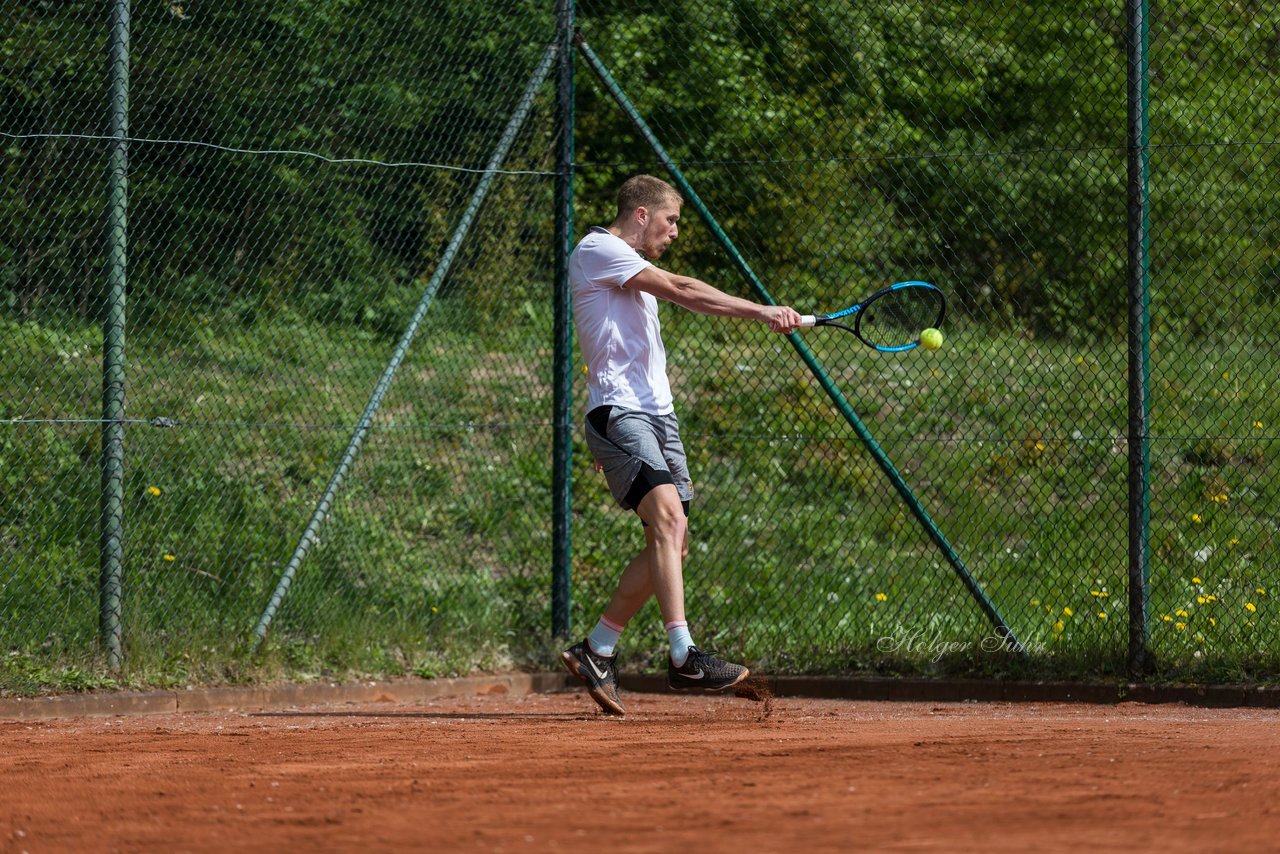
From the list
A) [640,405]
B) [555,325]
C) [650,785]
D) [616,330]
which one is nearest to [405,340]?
[555,325]

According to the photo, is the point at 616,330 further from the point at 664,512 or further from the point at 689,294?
the point at 664,512

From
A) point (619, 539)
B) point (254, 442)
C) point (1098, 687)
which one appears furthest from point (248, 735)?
point (1098, 687)

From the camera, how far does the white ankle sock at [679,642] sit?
6.07m

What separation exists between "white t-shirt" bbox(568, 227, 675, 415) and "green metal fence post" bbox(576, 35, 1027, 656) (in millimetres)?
1116

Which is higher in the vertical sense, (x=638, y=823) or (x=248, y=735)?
(x=638, y=823)

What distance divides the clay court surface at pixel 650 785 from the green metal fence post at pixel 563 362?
201 cm

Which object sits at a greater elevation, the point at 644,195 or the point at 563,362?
the point at 644,195

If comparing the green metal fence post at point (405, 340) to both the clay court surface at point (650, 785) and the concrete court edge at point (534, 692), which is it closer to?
the concrete court edge at point (534, 692)

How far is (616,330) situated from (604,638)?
1277 mm

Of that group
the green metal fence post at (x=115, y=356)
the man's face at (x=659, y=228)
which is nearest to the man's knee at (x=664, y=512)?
the man's face at (x=659, y=228)

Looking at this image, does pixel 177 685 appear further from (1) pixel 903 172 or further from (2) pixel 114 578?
(1) pixel 903 172

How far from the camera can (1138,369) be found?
6.90 metres

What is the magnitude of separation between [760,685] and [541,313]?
8.66ft

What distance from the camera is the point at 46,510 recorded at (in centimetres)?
665
